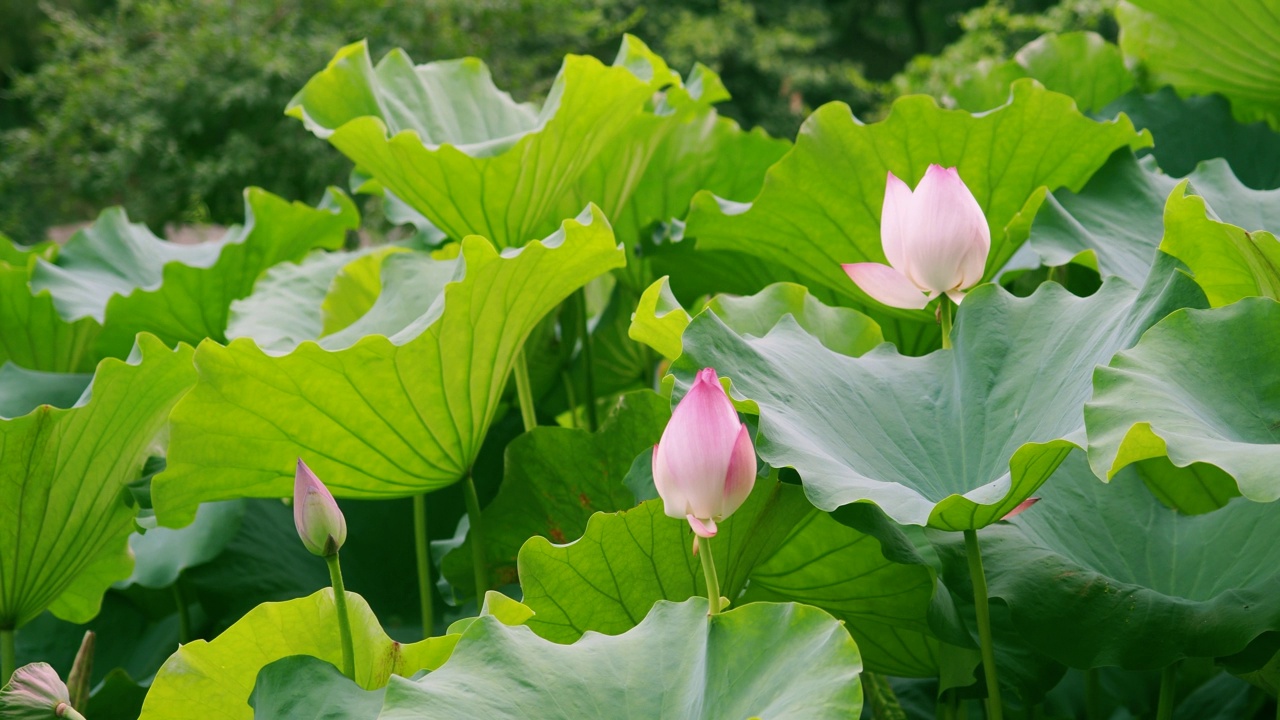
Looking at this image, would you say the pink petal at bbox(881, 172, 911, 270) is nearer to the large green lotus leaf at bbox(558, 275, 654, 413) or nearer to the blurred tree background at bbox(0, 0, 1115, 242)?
the large green lotus leaf at bbox(558, 275, 654, 413)

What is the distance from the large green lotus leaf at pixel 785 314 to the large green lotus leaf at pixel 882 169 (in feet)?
0.50

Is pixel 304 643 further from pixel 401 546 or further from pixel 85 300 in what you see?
pixel 85 300

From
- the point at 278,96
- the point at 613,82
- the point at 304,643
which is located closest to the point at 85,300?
the point at 613,82

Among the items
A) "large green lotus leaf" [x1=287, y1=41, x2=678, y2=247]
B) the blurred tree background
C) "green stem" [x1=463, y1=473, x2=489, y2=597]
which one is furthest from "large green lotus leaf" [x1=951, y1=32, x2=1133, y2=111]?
the blurred tree background

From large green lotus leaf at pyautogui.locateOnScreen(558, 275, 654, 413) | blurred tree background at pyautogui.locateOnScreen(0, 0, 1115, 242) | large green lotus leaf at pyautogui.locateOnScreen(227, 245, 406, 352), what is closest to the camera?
large green lotus leaf at pyautogui.locateOnScreen(227, 245, 406, 352)

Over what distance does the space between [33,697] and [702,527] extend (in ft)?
1.20

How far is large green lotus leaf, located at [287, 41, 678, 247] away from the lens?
1.04m

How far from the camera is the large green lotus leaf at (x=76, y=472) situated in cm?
82

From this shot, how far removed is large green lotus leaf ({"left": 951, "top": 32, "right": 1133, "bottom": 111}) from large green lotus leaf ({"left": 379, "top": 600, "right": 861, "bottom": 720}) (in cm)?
87

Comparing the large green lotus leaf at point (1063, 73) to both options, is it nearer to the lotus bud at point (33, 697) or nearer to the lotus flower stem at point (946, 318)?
the lotus flower stem at point (946, 318)

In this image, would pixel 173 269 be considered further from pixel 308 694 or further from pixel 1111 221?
pixel 1111 221

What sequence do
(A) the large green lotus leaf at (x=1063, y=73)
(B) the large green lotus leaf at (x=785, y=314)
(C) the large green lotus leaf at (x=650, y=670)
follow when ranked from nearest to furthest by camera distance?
(C) the large green lotus leaf at (x=650, y=670) → (B) the large green lotus leaf at (x=785, y=314) → (A) the large green lotus leaf at (x=1063, y=73)

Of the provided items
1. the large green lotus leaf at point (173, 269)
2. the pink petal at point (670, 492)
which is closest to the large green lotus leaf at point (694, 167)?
the large green lotus leaf at point (173, 269)

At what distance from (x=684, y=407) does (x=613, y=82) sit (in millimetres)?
566
